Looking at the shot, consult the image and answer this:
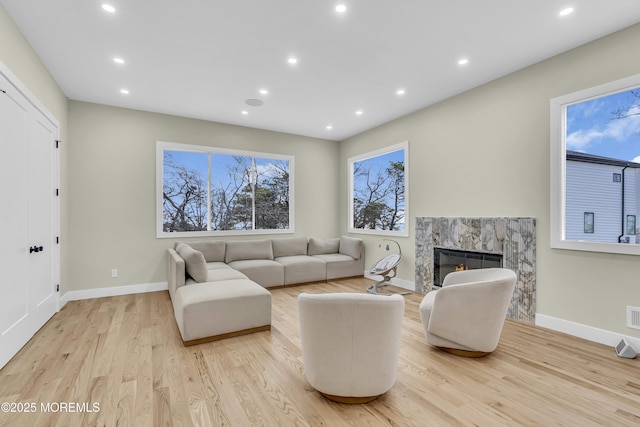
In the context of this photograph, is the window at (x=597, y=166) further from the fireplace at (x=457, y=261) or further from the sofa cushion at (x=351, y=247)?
the sofa cushion at (x=351, y=247)

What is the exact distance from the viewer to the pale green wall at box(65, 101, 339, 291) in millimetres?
4457

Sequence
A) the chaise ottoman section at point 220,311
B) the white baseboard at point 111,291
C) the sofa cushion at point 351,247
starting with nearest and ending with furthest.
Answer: the chaise ottoman section at point 220,311
the white baseboard at point 111,291
the sofa cushion at point 351,247

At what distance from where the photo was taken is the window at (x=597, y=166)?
2.81 meters

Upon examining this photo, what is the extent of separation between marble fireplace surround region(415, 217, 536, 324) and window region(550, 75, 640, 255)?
322 mm

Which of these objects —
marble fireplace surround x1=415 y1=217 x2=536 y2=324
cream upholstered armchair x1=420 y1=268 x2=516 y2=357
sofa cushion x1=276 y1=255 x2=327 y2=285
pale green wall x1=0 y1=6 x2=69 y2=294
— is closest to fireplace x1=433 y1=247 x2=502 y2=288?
marble fireplace surround x1=415 y1=217 x2=536 y2=324

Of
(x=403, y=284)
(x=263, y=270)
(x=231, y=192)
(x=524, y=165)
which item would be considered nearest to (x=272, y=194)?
(x=231, y=192)

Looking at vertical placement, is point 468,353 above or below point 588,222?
below

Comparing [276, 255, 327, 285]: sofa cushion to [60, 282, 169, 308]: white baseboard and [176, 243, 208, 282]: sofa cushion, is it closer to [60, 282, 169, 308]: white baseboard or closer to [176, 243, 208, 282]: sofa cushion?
[176, 243, 208, 282]: sofa cushion

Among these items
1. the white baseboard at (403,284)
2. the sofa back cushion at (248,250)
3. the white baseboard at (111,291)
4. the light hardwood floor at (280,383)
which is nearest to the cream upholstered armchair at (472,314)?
the light hardwood floor at (280,383)

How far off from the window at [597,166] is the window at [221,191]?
4.45m

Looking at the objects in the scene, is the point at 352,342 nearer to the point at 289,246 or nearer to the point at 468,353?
the point at 468,353

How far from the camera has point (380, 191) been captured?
5.85 meters

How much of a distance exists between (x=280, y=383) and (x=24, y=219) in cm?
288

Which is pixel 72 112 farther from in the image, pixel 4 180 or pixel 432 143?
pixel 432 143
